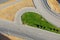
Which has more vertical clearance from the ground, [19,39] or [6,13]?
A: [6,13]

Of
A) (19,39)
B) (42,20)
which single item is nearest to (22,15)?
(42,20)

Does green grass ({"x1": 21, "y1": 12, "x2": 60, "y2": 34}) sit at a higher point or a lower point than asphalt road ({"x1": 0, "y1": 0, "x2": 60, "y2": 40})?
higher

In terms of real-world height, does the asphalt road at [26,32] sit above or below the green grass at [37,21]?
below

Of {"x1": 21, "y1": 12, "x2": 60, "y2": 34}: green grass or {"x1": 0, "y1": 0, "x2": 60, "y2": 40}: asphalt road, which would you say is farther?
{"x1": 21, "y1": 12, "x2": 60, "y2": 34}: green grass

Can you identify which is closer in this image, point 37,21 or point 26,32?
point 26,32

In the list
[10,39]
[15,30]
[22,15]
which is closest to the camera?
[10,39]

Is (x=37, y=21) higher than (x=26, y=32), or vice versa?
(x=37, y=21)

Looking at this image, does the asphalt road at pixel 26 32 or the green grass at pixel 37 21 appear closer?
the asphalt road at pixel 26 32

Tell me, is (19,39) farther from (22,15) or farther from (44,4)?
(44,4)
